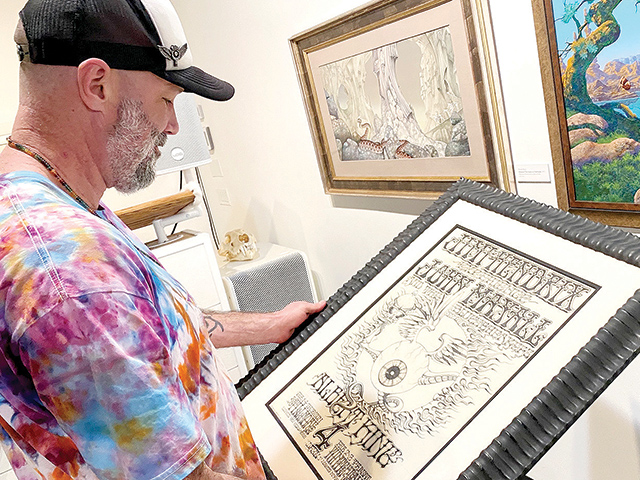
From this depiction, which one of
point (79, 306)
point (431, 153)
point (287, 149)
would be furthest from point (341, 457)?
point (287, 149)

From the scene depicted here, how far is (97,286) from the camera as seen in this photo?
1.97 ft

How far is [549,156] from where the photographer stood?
1623 mm

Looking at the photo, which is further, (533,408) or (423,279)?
(423,279)

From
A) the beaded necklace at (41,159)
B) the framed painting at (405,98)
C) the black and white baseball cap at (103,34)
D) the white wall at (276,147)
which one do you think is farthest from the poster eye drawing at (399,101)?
the beaded necklace at (41,159)

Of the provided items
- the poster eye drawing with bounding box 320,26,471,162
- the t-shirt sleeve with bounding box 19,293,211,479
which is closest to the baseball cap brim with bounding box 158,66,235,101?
the t-shirt sleeve with bounding box 19,293,211,479

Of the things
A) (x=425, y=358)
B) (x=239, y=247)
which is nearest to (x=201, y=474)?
(x=425, y=358)

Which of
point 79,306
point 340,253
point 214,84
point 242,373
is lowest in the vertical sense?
point 242,373

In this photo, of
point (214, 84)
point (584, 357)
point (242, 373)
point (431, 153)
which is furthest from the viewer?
point (242, 373)

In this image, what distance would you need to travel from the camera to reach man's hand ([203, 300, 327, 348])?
3.93 ft

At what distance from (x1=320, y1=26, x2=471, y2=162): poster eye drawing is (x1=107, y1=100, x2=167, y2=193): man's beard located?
1178 millimetres

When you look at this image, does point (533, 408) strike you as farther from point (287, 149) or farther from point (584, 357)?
point (287, 149)

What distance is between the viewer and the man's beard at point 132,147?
83 centimetres

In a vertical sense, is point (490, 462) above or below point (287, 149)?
below

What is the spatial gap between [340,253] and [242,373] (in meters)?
0.75
